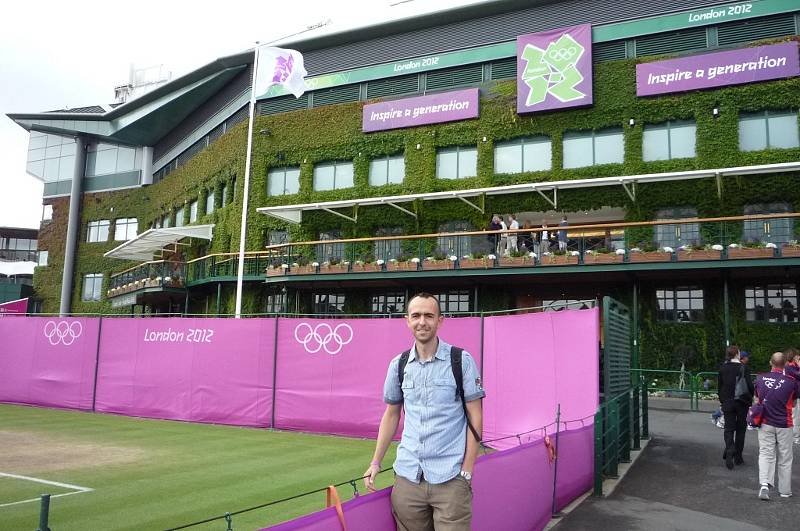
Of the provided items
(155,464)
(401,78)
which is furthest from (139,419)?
(401,78)

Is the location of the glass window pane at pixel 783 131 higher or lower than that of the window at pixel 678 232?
higher

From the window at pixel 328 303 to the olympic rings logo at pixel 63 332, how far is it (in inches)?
526

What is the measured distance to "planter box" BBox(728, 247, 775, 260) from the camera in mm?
19688

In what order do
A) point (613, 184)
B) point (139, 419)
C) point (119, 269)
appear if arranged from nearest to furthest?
point (139, 419) → point (613, 184) → point (119, 269)

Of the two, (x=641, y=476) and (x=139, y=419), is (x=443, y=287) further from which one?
(x=641, y=476)

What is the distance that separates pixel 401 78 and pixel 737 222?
16422 mm

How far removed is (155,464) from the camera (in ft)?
32.2

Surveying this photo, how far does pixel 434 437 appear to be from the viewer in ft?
12.3

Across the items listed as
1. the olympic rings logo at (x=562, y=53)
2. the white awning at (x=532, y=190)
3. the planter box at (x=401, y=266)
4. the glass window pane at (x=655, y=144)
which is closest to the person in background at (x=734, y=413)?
the white awning at (x=532, y=190)

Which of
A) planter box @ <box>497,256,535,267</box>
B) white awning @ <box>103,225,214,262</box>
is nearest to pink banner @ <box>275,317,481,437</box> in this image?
planter box @ <box>497,256,535,267</box>

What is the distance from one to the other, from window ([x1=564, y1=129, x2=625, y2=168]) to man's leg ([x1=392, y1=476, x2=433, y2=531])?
24.3 meters

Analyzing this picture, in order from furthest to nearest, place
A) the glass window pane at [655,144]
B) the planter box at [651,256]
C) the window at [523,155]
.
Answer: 1. the window at [523,155]
2. the glass window pane at [655,144]
3. the planter box at [651,256]

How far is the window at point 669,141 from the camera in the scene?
24.7 metres

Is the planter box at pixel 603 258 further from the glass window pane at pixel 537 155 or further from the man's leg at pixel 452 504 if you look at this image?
the man's leg at pixel 452 504
